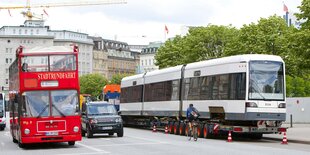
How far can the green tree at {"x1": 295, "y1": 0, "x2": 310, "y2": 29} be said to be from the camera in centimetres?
3920

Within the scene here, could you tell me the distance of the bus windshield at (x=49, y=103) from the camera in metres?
24.5

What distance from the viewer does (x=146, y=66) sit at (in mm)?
198500

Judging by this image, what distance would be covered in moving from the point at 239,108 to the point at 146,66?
170 metres

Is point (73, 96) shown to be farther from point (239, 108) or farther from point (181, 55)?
point (181, 55)

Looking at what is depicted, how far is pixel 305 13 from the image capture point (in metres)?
39.4

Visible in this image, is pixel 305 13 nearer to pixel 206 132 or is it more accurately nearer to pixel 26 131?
pixel 206 132

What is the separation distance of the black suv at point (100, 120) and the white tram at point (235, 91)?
416 cm

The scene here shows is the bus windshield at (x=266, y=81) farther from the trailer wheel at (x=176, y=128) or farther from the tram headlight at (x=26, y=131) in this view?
the tram headlight at (x=26, y=131)

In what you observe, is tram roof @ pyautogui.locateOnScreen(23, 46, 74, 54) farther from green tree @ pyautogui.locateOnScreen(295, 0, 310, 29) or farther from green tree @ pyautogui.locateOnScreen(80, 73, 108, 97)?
green tree @ pyautogui.locateOnScreen(80, 73, 108, 97)

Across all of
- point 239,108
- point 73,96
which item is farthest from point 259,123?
point 73,96

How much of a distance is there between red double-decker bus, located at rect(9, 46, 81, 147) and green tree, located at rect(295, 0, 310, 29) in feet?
61.7

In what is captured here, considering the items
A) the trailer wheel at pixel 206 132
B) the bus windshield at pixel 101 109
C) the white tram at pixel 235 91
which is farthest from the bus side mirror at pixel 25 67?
the trailer wheel at pixel 206 132

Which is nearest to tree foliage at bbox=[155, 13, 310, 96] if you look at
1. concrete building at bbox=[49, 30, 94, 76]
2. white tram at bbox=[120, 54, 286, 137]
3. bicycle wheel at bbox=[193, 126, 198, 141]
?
white tram at bbox=[120, 54, 286, 137]

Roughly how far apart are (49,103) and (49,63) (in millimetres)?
1504
